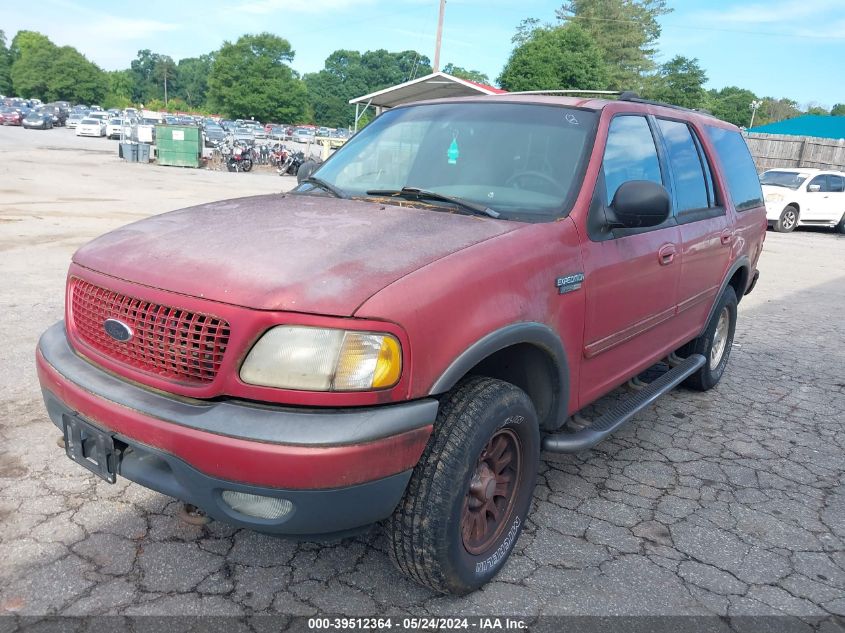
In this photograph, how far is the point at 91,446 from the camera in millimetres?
2295

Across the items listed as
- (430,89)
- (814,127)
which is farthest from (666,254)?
(814,127)

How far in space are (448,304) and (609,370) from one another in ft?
4.54

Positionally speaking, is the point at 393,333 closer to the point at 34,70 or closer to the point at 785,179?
the point at 785,179

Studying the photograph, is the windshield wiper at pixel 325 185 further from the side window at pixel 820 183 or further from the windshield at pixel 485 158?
the side window at pixel 820 183

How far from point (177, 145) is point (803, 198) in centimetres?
2180

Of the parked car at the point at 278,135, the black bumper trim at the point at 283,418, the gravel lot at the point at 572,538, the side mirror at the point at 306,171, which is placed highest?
the parked car at the point at 278,135

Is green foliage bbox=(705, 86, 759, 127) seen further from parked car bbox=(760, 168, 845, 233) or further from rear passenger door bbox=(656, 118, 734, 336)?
rear passenger door bbox=(656, 118, 734, 336)

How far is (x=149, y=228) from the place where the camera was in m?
2.65

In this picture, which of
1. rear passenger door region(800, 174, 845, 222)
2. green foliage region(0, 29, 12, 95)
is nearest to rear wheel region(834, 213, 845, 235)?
rear passenger door region(800, 174, 845, 222)

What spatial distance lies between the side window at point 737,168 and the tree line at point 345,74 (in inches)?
1542

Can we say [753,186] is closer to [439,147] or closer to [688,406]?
[688,406]

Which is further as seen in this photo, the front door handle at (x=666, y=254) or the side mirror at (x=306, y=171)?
the side mirror at (x=306, y=171)

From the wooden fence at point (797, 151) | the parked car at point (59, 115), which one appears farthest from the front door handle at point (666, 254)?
the parked car at point (59, 115)

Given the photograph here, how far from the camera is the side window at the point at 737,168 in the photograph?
456 centimetres
